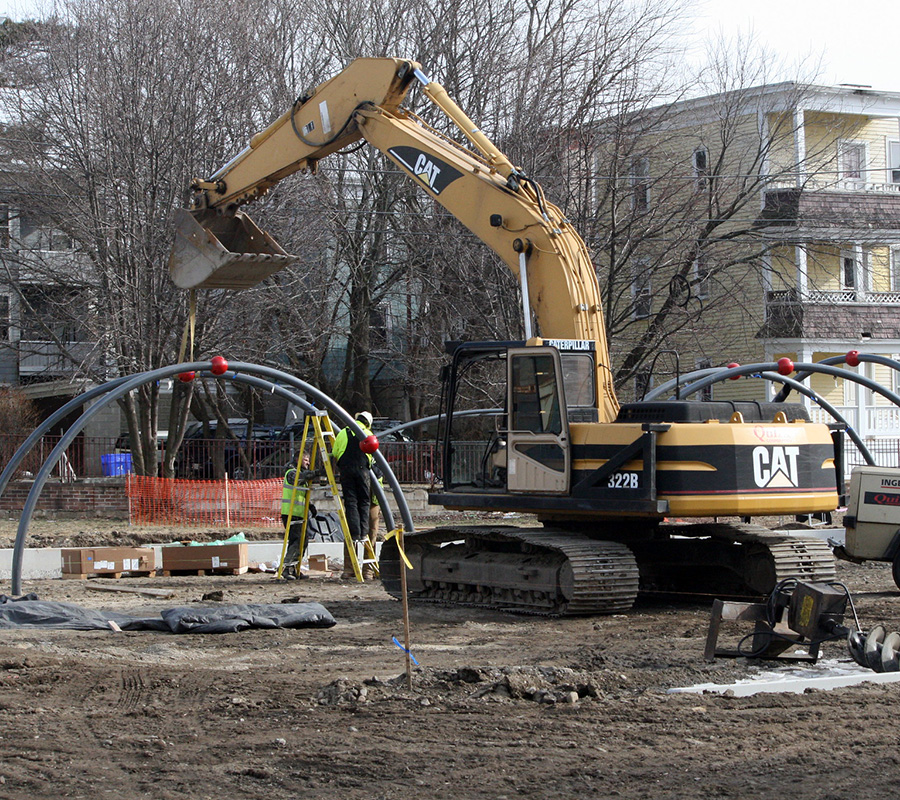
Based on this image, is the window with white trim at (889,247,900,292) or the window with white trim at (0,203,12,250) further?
the window with white trim at (889,247,900,292)

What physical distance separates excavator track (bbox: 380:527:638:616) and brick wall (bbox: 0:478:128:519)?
10.1 metres

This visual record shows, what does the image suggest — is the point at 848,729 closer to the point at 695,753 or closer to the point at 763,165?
the point at 695,753

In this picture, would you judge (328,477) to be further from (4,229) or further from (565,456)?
(4,229)

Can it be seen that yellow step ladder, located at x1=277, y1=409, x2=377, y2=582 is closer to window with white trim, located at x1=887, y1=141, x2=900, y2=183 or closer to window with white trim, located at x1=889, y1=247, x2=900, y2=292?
window with white trim, located at x1=889, y1=247, x2=900, y2=292

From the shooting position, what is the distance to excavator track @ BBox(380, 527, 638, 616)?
38.1 feet

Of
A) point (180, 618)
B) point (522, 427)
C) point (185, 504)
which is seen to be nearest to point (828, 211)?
point (185, 504)

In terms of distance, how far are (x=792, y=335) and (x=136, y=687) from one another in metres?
28.5

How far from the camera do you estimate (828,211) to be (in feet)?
107

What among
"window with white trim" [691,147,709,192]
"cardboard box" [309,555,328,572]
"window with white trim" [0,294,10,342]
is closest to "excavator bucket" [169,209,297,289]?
"cardboard box" [309,555,328,572]

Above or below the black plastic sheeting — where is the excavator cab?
above

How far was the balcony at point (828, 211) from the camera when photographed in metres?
32.2

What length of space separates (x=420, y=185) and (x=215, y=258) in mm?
2638

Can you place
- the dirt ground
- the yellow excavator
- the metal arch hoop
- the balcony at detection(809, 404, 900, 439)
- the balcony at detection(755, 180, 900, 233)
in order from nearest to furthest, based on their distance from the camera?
the dirt ground
the yellow excavator
the metal arch hoop
the balcony at detection(755, 180, 900, 233)
the balcony at detection(809, 404, 900, 439)

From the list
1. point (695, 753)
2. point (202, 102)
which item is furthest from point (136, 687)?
point (202, 102)
